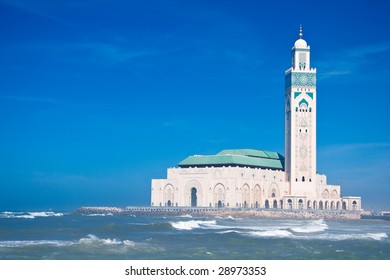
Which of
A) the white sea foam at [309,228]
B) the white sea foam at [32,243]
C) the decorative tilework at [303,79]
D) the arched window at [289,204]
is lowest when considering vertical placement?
the white sea foam at [309,228]

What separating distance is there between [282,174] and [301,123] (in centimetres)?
780

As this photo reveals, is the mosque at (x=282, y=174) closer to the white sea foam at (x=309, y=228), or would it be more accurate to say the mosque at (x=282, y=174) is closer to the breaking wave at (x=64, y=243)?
the white sea foam at (x=309, y=228)

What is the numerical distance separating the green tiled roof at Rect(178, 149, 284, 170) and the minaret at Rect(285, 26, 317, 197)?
4.77 m

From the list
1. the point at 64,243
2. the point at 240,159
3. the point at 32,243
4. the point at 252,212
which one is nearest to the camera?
the point at 32,243

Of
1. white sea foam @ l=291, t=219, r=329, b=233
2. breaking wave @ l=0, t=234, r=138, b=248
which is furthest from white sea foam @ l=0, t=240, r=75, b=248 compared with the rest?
white sea foam @ l=291, t=219, r=329, b=233

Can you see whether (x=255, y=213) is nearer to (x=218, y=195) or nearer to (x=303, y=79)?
(x=218, y=195)

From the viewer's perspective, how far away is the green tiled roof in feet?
297

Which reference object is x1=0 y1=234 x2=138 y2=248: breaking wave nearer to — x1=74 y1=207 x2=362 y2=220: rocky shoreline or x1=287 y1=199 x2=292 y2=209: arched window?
x1=74 y1=207 x2=362 y2=220: rocky shoreline

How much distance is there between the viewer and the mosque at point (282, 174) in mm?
88938

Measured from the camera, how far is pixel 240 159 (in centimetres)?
9094

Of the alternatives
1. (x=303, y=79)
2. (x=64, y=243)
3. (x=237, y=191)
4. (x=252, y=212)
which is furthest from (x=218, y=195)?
(x=64, y=243)

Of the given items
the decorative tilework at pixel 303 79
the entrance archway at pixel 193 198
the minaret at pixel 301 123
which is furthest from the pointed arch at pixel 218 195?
the decorative tilework at pixel 303 79
